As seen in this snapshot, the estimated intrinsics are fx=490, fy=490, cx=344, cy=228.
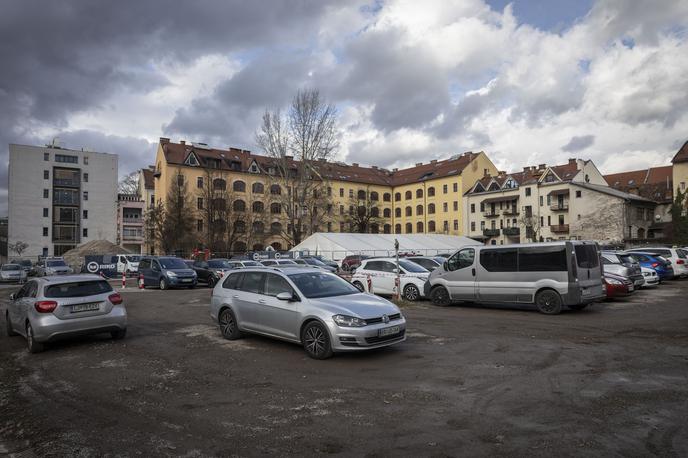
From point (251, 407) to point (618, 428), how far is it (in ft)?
13.5

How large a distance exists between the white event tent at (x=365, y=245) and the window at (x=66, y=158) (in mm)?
52397

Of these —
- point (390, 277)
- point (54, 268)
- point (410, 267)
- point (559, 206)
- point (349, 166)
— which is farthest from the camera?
point (349, 166)

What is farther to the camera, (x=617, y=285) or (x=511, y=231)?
(x=511, y=231)

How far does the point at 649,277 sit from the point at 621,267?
16.8 feet

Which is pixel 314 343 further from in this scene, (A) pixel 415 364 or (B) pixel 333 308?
(A) pixel 415 364

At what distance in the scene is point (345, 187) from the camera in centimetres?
8775

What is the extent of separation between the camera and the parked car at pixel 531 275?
45.2 feet

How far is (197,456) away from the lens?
461cm

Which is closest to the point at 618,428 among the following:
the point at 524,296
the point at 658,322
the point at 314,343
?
the point at 314,343

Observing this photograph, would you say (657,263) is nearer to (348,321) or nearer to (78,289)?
(348,321)

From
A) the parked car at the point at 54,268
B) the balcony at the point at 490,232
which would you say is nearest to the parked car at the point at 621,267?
the parked car at the point at 54,268

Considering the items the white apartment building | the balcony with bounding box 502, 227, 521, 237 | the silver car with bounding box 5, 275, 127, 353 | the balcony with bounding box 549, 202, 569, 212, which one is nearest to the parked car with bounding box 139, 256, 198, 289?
the silver car with bounding box 5, 275, 127, 353

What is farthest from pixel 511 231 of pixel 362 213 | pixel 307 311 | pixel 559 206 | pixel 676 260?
pixel 307 311

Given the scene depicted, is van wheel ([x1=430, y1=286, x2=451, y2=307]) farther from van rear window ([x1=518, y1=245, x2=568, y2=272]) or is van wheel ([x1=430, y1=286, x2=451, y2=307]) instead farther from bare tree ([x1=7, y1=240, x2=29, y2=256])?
bare tree ([x1=7, y1=240, x2=29, y2=256])
